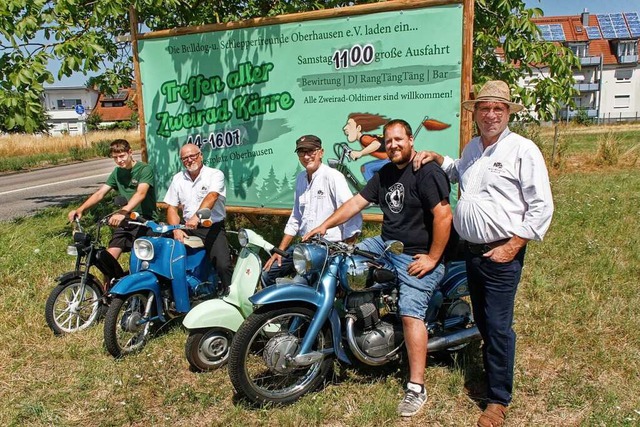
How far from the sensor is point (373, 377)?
392cm

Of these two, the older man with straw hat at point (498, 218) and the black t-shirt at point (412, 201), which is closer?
the older man with straw hat at point (498, 218)

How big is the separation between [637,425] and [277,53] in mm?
4690

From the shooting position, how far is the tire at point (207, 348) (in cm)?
396

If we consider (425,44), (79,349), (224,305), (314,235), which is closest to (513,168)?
(314,235)

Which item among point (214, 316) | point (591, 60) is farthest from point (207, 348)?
point (591, 60)

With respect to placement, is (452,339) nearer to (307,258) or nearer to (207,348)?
(307,258)

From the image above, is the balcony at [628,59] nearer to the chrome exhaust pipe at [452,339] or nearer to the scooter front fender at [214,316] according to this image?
the chrome exhaust pipe at [452,339]

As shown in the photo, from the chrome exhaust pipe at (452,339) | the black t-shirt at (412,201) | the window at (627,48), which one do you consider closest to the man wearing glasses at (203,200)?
the black t-shirt at (412,201)

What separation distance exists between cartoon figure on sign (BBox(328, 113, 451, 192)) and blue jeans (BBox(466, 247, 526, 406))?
96.5 inches

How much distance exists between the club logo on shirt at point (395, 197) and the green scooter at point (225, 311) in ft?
2.84

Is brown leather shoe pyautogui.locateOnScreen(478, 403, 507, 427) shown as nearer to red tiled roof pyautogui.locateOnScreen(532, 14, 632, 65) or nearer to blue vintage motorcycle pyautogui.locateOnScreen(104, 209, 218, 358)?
blue vintage motorcycle pyautogui.locateOnScreen(104, 209, 218, 358)

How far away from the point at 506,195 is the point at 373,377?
167 cm

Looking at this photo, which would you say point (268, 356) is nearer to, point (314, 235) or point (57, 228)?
point (314, 235)

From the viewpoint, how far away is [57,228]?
→ 29.1ft
